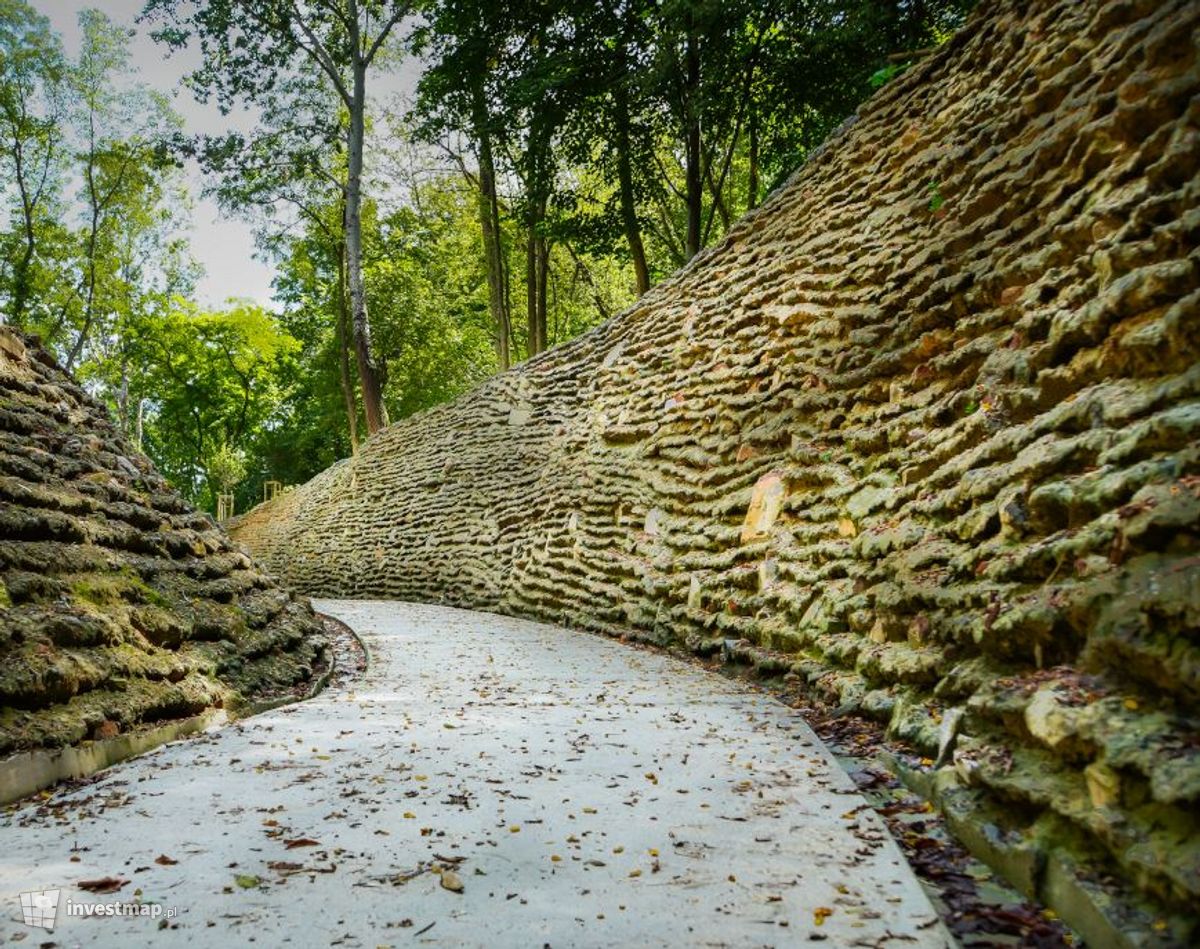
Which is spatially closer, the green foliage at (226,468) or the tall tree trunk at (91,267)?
the tall tree trunk at (91,267)

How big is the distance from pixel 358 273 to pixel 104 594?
1274cm

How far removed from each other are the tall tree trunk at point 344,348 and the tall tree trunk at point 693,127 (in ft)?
33.3

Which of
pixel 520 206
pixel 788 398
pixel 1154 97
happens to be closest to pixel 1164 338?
pixel 1154 97

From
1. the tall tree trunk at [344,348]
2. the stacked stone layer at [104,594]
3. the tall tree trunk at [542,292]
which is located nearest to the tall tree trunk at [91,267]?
the tall tree trunk at [344,348]

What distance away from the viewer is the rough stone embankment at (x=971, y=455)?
2.08 meters

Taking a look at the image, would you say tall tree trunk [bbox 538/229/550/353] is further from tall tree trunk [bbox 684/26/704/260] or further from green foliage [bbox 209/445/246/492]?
green foliage [bbox 209/445/246/492]

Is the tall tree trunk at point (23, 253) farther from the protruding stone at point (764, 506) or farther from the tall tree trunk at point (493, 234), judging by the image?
the protruding stone at point (764, 506)

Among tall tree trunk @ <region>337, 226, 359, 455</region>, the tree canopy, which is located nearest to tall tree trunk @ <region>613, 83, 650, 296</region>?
the tree canopy

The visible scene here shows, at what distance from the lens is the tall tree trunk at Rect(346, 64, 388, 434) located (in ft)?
51.0

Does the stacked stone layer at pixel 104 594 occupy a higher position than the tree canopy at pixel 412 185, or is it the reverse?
the tree canopy at pixel 412 185

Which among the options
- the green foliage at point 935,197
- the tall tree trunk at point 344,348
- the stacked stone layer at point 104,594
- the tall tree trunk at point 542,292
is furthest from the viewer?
the tall tree trunk at point 344,348

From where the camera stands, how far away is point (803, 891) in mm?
1969

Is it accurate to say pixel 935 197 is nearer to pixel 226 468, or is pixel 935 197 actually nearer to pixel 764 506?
pixel 764 506

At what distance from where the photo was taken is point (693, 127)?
11.3 m
